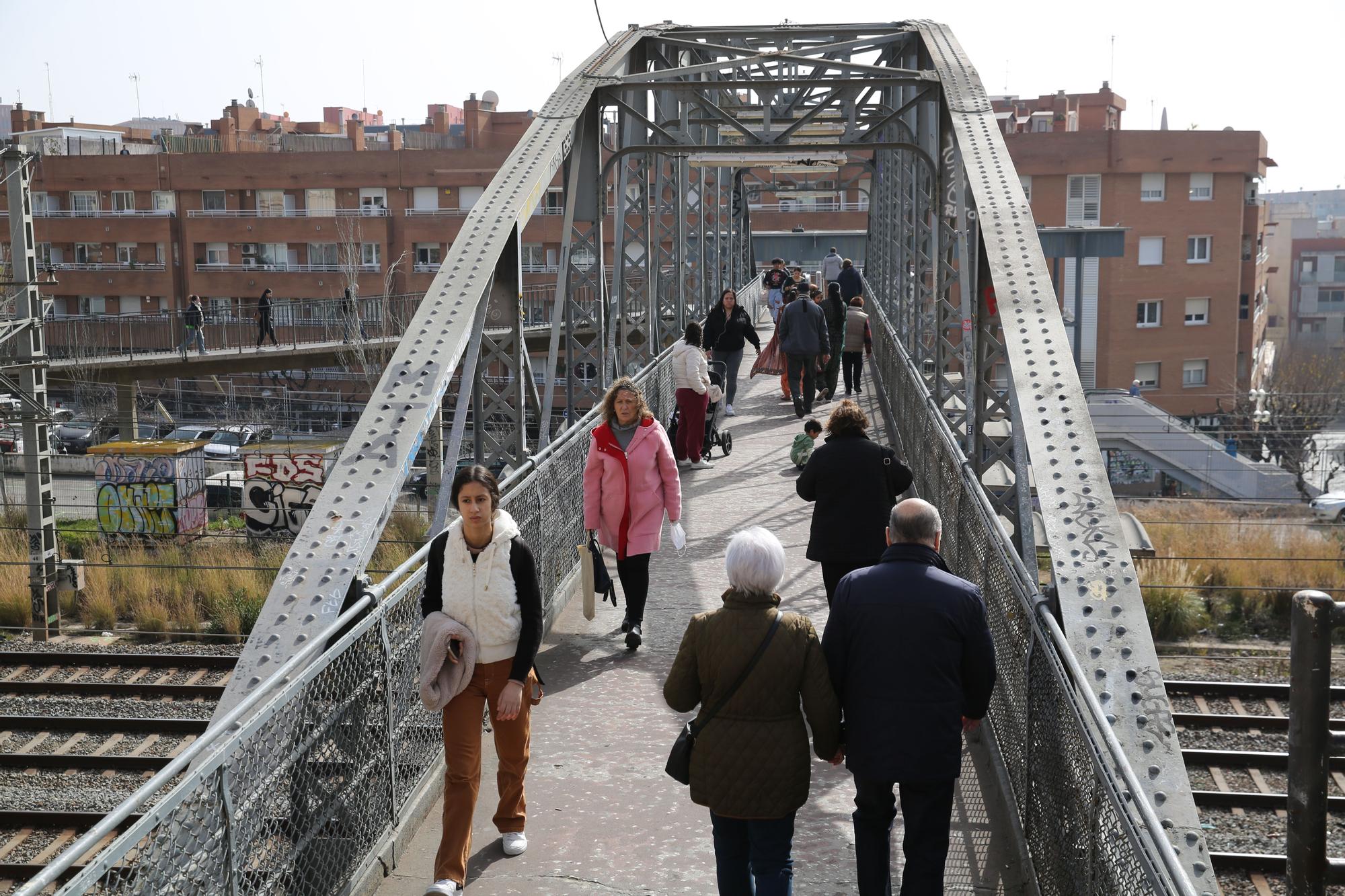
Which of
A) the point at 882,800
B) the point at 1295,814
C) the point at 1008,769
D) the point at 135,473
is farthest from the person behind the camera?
the point at 135,473

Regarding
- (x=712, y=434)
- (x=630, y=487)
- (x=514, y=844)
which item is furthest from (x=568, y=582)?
(x=712, y=434)

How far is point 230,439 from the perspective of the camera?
5259cm

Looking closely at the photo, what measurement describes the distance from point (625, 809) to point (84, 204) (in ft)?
232

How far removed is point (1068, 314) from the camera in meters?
59.8

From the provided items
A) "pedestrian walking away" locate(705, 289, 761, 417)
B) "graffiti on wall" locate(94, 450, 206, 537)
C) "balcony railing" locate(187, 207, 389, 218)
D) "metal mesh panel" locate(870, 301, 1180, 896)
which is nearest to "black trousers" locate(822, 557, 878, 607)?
"metal mesh panel" locate(870, 301, 1180, 896)

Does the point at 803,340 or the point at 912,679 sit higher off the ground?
the point at 803,340

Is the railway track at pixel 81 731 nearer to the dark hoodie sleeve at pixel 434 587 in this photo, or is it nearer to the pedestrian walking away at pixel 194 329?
the dark hoodie sleeve at pixel 434 587

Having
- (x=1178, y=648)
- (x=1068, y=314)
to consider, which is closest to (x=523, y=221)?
(x=1178, y=648)

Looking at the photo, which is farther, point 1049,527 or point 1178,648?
point 1178,648

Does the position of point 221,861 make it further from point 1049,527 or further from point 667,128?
point 667,128

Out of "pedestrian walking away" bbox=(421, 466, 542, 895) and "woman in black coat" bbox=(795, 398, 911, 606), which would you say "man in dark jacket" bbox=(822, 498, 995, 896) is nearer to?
"pedestrian walking away" bbox=(421, 466, 542, 895)

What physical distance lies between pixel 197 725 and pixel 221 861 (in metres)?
11.5

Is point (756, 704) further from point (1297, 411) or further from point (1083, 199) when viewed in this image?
point (1083, 199)

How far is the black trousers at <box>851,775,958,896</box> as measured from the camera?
14.7 ft
